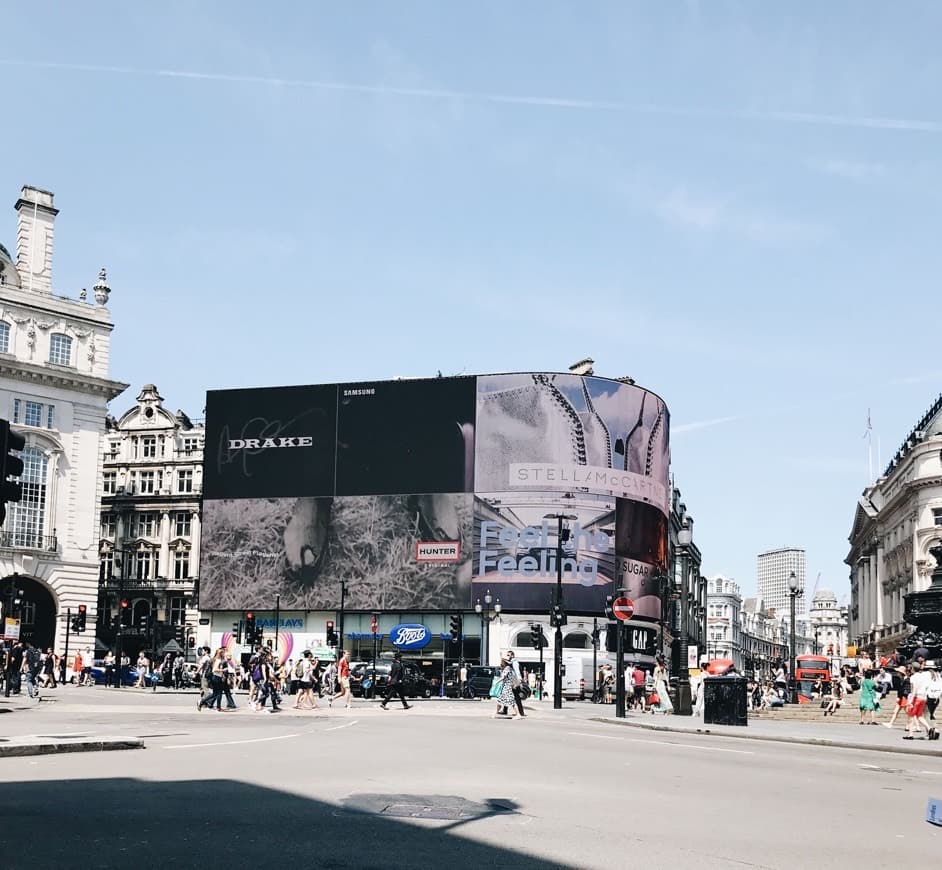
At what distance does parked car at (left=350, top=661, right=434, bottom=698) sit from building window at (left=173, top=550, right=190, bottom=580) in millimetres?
49197

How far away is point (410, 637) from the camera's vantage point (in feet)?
268

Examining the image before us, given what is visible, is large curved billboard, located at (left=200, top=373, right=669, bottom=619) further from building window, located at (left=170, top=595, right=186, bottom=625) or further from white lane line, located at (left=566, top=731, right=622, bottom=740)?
white lane line, located at (left=566, top=731, right=622, bottom=740)

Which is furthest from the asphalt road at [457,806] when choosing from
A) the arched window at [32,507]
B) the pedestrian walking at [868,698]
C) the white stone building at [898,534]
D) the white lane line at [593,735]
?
the white stone building at [898,534]

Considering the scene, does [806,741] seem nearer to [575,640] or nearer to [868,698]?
[868,698]

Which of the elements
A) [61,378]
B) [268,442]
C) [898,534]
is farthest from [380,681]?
[898,534]

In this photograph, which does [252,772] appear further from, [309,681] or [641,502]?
[641,502]

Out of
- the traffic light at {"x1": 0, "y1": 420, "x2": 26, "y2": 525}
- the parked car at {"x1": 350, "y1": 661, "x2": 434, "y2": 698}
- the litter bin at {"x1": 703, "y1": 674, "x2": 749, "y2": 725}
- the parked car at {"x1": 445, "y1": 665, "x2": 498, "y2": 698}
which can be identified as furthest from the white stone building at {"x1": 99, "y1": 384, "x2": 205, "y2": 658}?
the traffic light at {"x1": 0, "y1": 420, "x2": 26, "y2": 525}

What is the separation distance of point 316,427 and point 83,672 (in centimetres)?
2814

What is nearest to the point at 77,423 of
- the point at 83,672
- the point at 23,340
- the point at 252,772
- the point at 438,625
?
the point at 23,340

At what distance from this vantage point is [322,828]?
408 inches

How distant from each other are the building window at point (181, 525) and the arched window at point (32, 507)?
1217 inches

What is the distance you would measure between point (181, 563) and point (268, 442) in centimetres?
2066

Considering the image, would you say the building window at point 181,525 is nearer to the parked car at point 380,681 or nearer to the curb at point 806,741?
the parked car at point 380,681

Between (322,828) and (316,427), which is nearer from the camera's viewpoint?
(322,828)
